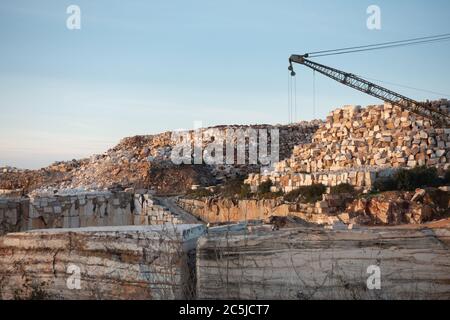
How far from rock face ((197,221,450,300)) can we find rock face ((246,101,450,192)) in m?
14.9

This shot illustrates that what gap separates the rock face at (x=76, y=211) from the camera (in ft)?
34.6

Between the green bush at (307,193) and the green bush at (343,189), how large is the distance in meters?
0.48

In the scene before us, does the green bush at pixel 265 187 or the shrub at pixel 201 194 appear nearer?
the green bush at pixel 265 187

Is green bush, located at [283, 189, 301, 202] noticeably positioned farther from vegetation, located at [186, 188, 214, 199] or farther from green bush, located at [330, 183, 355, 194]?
vegetation, located at [186, 188, 214, 199]

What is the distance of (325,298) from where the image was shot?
11.9ft

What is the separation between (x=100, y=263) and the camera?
4047 millimetres

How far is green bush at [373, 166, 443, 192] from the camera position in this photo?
16484 millimetres

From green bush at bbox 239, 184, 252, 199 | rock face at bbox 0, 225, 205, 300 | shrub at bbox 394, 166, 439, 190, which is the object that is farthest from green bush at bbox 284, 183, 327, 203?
rock face at bbox 0, 225, 205, 300

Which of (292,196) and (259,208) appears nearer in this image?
(292,196)

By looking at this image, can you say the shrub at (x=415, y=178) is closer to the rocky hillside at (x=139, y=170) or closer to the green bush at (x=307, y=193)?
the green bush at (x=307, y=193)

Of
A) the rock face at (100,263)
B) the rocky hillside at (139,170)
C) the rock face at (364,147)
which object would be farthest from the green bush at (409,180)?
the rock face at (100,263)

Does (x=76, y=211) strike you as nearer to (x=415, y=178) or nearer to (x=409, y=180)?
(x=409, y=180)

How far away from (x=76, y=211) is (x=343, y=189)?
861cm

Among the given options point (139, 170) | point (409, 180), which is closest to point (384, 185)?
point (409, 180)
